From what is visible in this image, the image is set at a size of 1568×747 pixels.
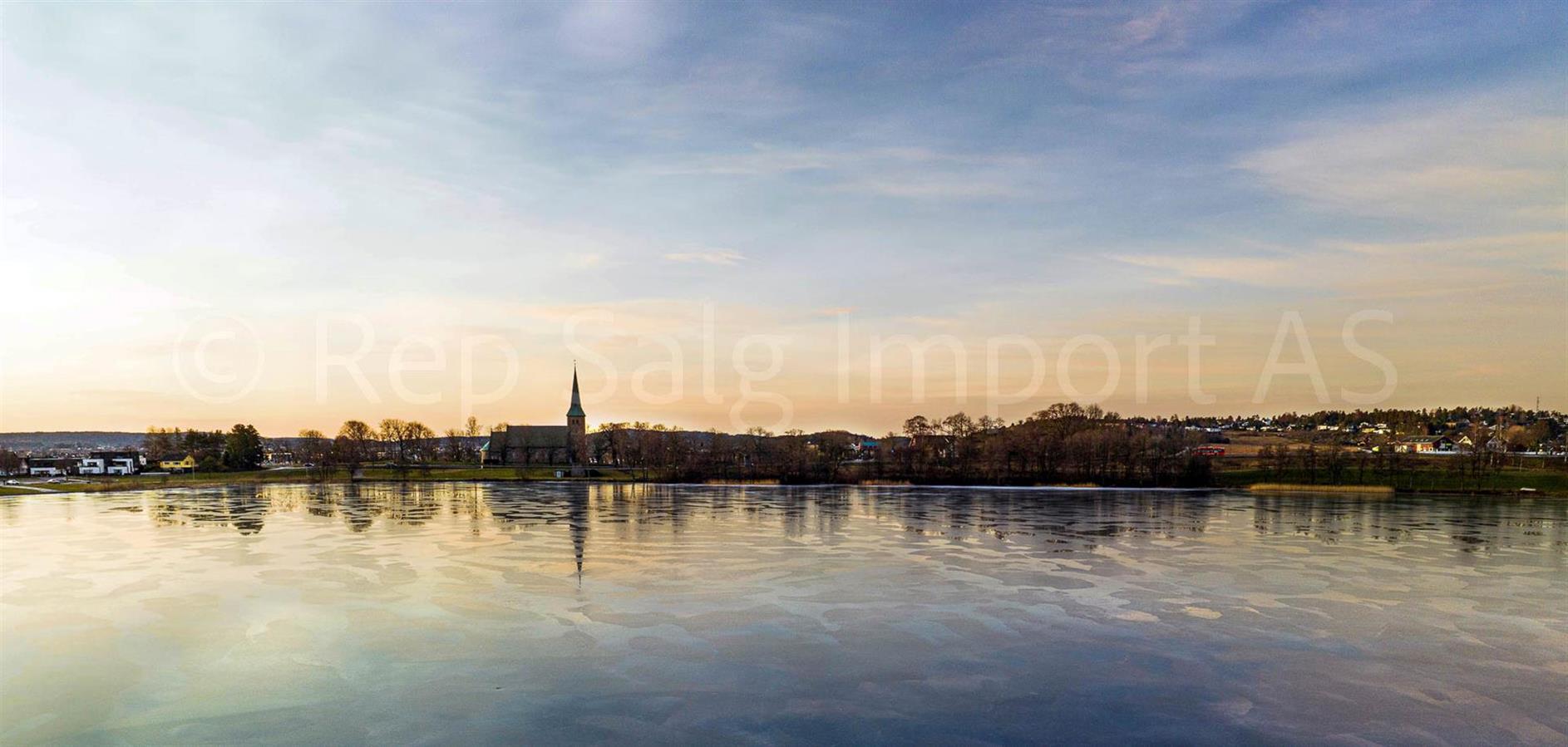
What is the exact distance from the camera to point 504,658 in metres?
12.7

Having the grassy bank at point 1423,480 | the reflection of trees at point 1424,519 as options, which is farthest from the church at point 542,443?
the reflection of trees at point 1424,519

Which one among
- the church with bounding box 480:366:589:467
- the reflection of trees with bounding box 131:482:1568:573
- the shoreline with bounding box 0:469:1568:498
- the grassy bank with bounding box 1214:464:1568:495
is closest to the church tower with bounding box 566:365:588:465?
the church with bounding box 480:366:589:467

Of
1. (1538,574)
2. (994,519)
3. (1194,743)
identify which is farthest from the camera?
(994,519)

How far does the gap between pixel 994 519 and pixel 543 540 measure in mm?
19653

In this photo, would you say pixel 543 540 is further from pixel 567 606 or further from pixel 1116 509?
pixel 1116 509

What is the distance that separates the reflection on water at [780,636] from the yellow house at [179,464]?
72.4 meters

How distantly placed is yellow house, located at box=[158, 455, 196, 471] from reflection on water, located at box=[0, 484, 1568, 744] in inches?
2851

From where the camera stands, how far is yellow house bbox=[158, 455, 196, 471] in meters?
91.9

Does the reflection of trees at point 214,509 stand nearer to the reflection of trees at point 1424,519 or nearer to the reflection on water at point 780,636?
the reflection on water at point 780,636

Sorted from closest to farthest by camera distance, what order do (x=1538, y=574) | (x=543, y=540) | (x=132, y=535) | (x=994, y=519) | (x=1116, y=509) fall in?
(x=1538, y=574) → (x=543, y=540) → (x=132, y=535) → (x=994, y=519) → (x=1116, y=509)

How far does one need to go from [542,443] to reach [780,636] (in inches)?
4328

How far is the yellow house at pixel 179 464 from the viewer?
91875 millimetres

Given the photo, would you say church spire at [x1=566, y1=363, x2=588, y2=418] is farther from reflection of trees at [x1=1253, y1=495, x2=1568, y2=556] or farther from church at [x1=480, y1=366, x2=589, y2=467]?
reflection of trees at [x1=1253, y1=495, x2=1568, y2=556]

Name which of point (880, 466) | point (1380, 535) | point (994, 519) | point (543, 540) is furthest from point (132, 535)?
point (880, 466)
